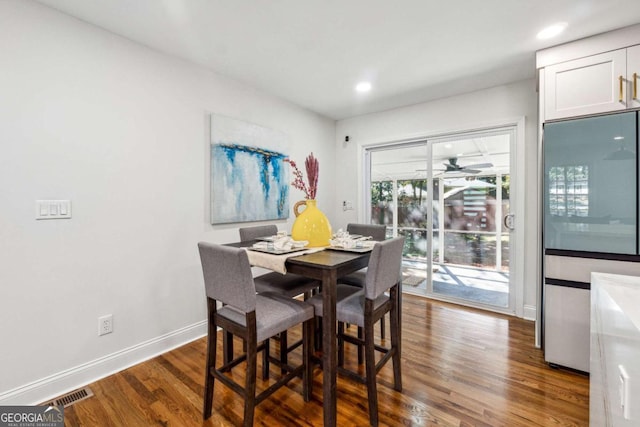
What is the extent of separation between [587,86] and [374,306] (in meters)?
2.23

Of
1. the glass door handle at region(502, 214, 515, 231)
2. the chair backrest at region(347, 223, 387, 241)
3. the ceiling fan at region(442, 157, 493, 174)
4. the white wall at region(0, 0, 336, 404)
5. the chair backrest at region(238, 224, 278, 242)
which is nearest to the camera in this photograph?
the white wall at region(0, 0, 336, 404)

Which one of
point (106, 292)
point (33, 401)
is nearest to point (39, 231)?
point (106, 292)

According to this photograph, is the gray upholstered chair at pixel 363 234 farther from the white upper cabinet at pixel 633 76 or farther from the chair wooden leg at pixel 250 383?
the white upper cabinet at pixel 633 76

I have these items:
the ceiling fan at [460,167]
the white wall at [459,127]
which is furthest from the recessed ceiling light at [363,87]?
the ceiling fan at [460,167]

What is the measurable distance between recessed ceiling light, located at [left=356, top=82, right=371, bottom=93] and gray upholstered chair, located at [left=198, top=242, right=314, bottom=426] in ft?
7.70

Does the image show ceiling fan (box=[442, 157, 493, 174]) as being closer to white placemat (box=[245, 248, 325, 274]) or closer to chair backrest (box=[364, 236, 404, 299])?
chair backrest (box=[364, 236, 404, 299])

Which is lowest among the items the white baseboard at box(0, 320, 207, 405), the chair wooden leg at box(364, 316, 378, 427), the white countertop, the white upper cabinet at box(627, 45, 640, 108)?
the white baseboard at box(0, 320, 207, 405)

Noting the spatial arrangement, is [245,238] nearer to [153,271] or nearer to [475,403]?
[153,271]

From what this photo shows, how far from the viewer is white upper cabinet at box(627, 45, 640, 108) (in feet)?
6.26

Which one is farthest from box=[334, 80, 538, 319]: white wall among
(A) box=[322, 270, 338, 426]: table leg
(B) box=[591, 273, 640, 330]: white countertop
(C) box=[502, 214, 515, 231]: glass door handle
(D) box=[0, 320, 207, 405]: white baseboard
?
(D) box=[0, 320, 207, 405]: white baseboard

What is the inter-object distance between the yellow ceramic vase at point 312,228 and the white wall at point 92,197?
1.11 m

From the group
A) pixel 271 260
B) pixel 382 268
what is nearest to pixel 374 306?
pixel 382 268

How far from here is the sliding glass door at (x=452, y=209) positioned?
3251 millimetres

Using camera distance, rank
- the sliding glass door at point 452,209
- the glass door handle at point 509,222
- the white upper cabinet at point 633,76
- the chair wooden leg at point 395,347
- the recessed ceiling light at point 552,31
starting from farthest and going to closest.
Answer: the sliding glass door at point 452,209, the glass door handle at point 509,222, the recessed ceiling light at point 552,31, the white upper cabinet at point 633,76, the chair wooden leg at point 395,347
